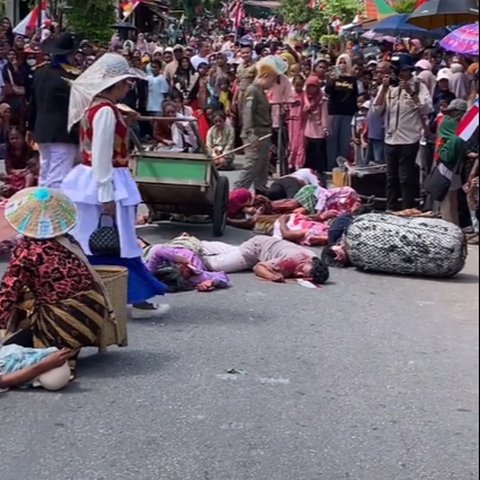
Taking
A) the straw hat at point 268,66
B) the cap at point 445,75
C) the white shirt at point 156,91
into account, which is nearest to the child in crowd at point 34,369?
the straw hat at point 268,66

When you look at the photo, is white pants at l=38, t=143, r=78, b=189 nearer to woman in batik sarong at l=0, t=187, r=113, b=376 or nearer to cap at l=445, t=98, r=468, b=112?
woman in batik sarong at l=0, t=187, r=113, b=376

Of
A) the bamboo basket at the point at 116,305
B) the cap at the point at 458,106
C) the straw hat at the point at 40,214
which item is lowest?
the bamboo basket at the point at 116,305

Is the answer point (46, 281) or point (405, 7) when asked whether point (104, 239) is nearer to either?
point (46, 281)

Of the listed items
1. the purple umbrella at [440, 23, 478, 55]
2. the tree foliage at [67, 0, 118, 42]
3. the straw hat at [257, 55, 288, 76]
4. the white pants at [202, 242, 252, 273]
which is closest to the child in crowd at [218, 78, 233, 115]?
the tree foliage at [67, 0, 118, 42]

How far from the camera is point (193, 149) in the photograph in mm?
11953

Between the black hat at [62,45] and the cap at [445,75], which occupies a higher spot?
the black hat at [62,45]

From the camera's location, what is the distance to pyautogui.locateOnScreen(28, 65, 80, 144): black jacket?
9109mm

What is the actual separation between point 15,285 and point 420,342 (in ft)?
8.92

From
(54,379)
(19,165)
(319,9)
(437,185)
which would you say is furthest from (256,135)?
→ (54,379)

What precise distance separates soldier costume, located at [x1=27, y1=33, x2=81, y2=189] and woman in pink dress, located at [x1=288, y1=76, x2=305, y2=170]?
606 centimetres

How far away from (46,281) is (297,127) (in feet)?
30.7

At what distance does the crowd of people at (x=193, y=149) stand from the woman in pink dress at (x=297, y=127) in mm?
27

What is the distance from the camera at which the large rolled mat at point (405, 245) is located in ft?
29.6

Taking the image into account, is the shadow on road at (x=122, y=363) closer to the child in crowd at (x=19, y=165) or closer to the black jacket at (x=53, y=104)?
the black jacket at (x=53, y=104)
